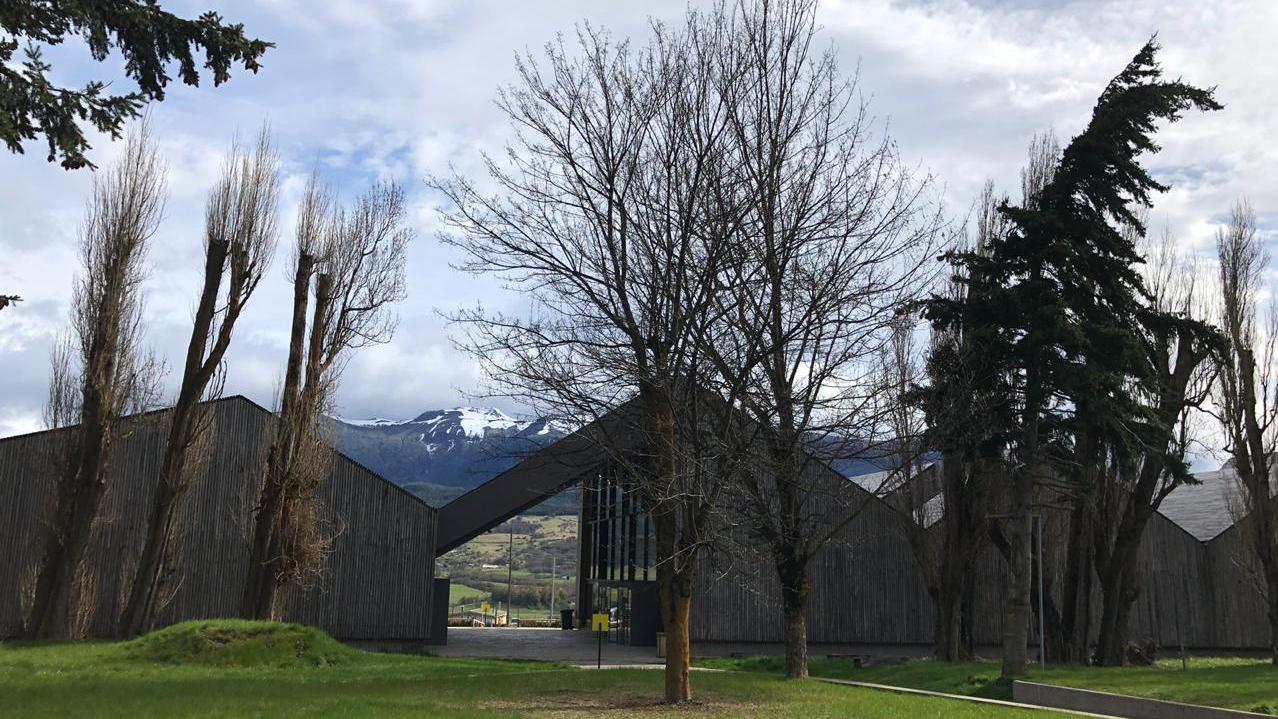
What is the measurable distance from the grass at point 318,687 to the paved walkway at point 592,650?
28.3ft

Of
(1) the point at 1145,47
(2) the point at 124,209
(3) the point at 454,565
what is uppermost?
(1) the point at 1145,47

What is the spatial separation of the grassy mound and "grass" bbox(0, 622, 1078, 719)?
2cm

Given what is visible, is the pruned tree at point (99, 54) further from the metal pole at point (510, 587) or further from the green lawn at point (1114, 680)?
the metal pole at point (510, 587)

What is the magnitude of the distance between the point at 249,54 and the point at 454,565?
534ft

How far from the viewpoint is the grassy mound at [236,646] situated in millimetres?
18703

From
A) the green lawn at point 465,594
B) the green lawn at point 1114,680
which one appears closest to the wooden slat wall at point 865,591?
the green lawn at point 1114,680

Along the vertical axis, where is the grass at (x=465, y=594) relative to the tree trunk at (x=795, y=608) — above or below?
below

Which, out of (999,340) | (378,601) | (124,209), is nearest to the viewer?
(999,340)

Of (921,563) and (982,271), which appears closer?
(982,271)

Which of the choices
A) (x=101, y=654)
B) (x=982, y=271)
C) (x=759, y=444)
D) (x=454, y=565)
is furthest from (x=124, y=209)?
(x=454, y=565)

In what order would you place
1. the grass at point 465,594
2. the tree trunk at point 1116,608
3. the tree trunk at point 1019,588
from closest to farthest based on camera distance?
the tree trunk at point 1019,588
the tree trunk at point 1116,608
the grass at point 465,594

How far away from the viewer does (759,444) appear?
54.4 ft

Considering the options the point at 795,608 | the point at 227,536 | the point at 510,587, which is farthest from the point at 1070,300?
the point at 510,587

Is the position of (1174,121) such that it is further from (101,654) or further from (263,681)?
(101,654)
